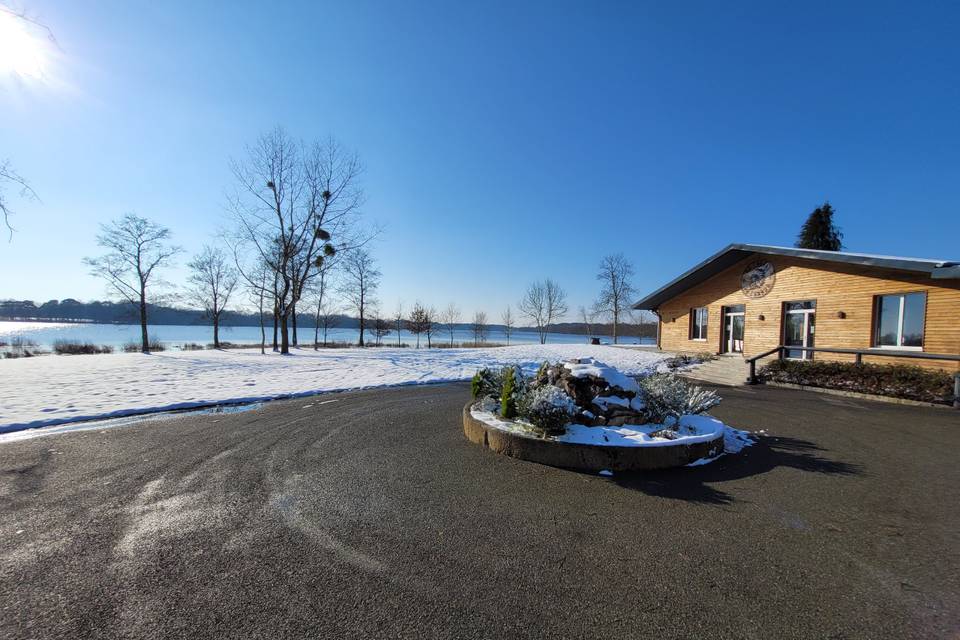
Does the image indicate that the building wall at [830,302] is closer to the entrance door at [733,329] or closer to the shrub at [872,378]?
the entrance door at [733,329]

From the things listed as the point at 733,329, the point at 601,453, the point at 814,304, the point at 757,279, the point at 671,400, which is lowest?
the point at 601,453

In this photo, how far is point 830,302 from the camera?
13.1 metres

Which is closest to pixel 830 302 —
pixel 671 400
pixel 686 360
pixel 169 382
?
pixel 686 360

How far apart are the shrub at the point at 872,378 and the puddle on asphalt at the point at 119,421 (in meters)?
13.9

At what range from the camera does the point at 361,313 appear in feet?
110

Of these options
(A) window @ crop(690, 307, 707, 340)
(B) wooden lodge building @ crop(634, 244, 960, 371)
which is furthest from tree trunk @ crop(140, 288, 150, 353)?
(A) window @ crop(690, 307, 707, 340)

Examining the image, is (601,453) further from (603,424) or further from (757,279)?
(757,279)

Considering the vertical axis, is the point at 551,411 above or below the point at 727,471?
above

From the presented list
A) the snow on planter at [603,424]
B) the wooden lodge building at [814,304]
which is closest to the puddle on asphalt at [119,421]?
the snow on planter at [603,424]

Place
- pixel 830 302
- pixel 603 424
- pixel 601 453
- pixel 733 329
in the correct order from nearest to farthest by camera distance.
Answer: pixel 601 453 → pixel 603 424 → pixel 830 302 → pixel 733 329

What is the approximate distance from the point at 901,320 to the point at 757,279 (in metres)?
4.79

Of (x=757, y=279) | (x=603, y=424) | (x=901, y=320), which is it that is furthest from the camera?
(x=757, y=279)

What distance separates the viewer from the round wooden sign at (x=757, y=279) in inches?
599

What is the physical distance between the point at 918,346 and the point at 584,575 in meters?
14.9
